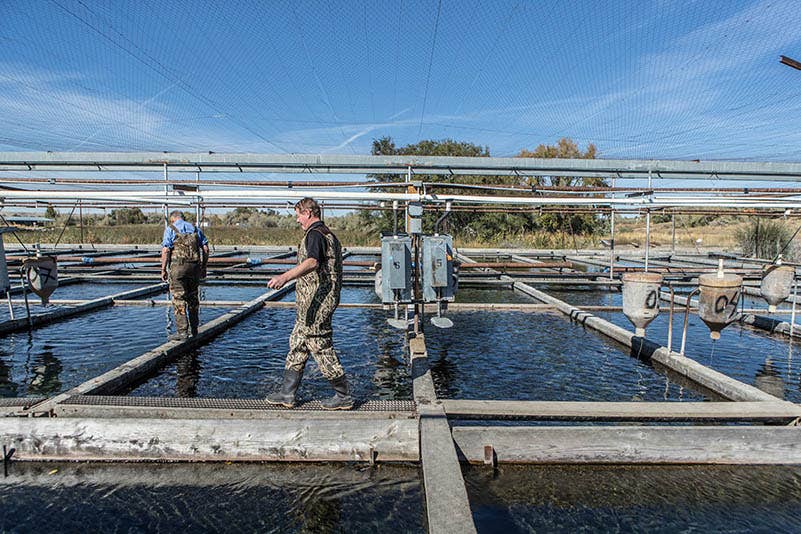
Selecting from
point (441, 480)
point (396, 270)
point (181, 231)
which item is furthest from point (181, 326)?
point (441, 480)

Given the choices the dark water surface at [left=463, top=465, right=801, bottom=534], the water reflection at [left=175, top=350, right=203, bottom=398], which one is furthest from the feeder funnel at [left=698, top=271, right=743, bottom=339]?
the water reflection at [left=175, top=350, right=203, bottom=398]

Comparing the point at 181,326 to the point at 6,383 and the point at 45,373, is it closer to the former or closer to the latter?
the point at 45,373

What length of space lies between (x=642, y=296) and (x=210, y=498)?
4917 mm

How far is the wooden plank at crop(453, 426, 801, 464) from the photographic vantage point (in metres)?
4.07

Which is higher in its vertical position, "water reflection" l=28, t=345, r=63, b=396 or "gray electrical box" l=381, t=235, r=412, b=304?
"gray electrical box" l=381, t=235, r=412, b=304

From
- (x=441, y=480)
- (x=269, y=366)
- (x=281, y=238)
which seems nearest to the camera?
(x=441, y=480)

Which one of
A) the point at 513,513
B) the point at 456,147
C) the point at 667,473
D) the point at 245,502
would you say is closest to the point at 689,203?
the point at 667,473

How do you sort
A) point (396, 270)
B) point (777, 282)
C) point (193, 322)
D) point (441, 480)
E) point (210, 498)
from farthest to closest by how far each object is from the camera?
point (777, 282) < point (193, 322) < point (396, 270) < point (210, 498) < point (441, 480)

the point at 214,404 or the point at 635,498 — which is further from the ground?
the point at 214,404

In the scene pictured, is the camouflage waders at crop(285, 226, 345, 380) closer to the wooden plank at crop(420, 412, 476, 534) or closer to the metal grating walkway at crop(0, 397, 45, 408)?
the wooden plank at crop(420, 412, 476, 534)

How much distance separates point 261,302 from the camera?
1047cm

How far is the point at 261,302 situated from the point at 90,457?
6.41 metres

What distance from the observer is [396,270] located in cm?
666

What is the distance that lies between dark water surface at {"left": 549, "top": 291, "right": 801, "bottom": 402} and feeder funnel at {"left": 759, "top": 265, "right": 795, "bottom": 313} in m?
0.68
